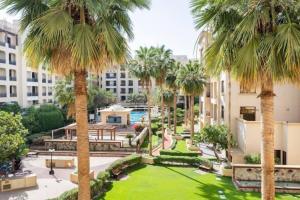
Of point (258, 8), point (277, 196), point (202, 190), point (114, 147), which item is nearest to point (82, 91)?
point (258, 8)

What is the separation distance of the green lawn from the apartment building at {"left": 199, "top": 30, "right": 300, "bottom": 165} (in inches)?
203

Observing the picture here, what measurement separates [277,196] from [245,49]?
16040 mm

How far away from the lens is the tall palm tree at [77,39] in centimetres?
1073

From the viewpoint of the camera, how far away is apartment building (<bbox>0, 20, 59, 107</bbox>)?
2156 inches

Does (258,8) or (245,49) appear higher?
(258,8)

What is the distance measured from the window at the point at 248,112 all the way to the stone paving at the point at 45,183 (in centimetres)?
1573

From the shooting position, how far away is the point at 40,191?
24.3 metres

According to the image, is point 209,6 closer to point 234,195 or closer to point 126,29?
point 126,29

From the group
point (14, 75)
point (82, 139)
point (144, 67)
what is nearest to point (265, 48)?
point (82, 139)

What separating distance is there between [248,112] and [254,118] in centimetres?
89

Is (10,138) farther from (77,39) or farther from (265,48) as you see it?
(265,48)

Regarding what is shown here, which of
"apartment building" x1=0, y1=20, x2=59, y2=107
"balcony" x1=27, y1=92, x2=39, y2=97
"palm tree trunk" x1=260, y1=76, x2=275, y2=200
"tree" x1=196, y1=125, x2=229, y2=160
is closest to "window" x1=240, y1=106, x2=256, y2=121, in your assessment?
"tree" x1=196, y1=125, x2=229, y2=160

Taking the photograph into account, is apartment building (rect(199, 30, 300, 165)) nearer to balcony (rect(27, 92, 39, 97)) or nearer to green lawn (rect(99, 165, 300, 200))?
green lawn (rect(99, 165, 300, 200))

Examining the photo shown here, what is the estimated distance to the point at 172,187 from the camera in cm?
2412
